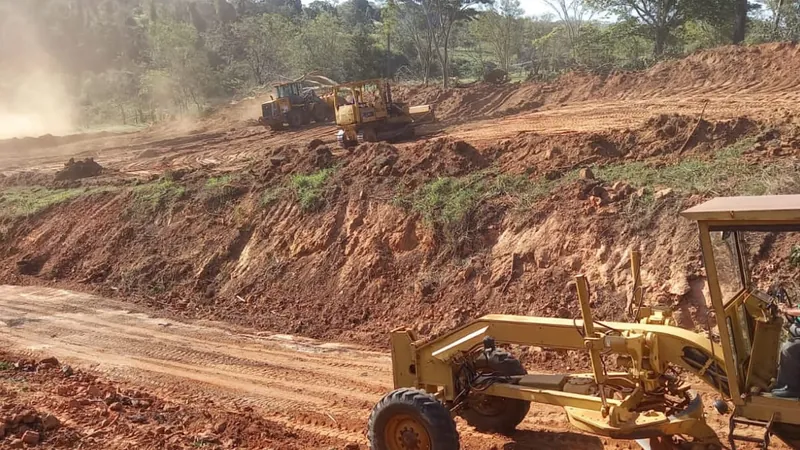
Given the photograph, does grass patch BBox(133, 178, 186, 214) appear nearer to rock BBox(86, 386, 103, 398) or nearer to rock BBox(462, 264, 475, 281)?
rock BBox(462, 264, 475, 281)

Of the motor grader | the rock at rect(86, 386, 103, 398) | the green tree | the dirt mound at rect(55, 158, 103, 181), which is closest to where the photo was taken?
the motor grader

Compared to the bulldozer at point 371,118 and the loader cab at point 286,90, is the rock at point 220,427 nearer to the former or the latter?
the bulldozer at point 371,118

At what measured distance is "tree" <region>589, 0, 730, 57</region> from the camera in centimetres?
3042

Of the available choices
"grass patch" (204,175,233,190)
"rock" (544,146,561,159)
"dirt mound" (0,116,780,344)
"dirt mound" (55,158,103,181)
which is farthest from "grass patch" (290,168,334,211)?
"dirt mound" (55,158,103,181)

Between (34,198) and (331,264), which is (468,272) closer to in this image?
(331,264)

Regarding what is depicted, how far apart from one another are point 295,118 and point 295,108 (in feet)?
1.69

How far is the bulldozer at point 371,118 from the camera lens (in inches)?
961

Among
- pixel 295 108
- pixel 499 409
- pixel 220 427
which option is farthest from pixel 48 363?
pixel 295 108

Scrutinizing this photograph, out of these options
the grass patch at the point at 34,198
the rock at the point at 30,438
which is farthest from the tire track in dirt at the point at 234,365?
the grass patch at the point at 34,198

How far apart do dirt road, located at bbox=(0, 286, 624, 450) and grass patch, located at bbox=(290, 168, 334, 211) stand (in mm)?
3588

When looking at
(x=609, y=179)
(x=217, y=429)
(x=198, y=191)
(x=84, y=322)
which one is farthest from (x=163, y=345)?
(x=609, y=179)

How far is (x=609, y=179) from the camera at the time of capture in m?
12.2

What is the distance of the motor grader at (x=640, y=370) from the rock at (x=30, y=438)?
3.47 m

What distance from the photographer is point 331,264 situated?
13.9 metres
